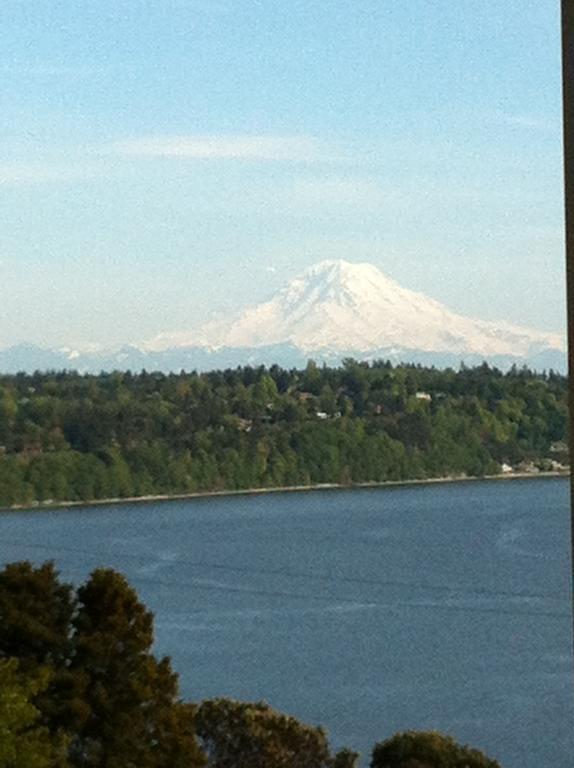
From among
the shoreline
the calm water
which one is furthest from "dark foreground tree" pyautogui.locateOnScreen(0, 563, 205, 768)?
the shoreline

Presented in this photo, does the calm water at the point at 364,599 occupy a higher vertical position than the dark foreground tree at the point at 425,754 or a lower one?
lower

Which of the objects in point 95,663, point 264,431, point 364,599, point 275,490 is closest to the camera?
point 95,663

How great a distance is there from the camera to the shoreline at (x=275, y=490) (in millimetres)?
26203

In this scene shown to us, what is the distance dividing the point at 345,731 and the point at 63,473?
52.0 ft

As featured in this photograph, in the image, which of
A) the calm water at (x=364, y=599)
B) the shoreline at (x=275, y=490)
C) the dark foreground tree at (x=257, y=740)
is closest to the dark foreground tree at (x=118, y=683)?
the dark foreground tree at (x=257, y=740)

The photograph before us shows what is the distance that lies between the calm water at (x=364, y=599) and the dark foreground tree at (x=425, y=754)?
5.47 metres

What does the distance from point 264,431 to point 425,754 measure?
24.6 metres

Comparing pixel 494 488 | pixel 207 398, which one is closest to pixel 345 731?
pixel 494 488

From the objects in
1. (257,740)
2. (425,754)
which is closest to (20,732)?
(257,740)

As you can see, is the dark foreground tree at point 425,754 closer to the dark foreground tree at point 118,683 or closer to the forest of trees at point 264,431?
the dark foreground tree at point 118,683

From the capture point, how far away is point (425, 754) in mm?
4871

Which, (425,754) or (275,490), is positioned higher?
(275,490)

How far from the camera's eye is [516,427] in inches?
1182

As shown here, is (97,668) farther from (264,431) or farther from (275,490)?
(264,431)
